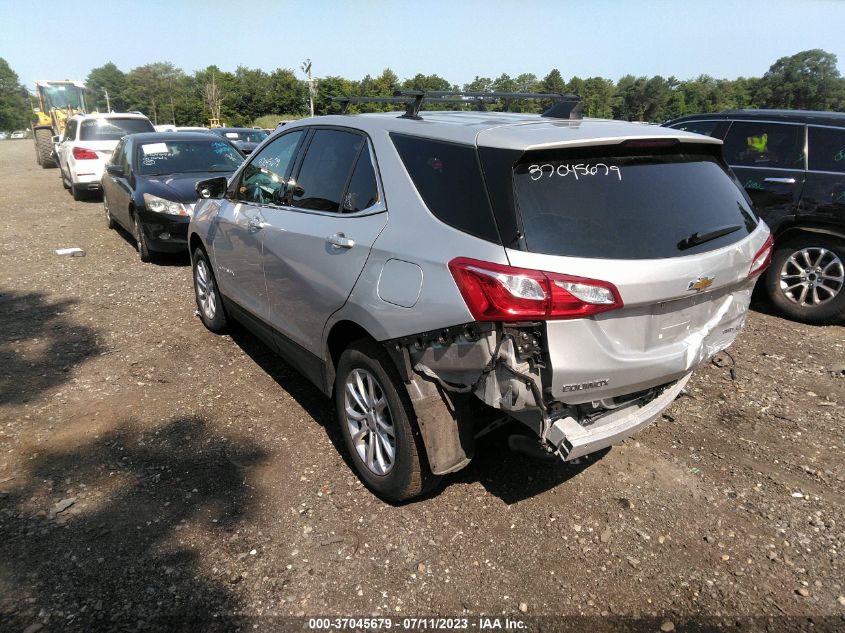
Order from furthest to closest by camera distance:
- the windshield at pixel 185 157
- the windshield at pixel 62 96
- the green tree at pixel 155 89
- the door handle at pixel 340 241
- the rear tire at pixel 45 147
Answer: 1. the green tree at pixel 155 89
2. the windshield at pixel 62 96
3. the rear tire at pixel 45 147
4. the windshield at pixel 185 157
5. the door handle at pixel 340 241

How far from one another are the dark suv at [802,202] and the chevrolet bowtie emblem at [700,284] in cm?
398

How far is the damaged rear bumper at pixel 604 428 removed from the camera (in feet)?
7.64

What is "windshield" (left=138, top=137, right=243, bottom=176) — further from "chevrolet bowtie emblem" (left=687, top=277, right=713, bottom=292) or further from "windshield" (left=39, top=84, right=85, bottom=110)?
"windshield" (left=39, top=84, right=85, bottom=110)

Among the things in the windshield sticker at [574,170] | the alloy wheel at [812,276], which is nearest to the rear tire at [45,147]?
the alloy wheel at [812,276]

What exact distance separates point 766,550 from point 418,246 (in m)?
2.17

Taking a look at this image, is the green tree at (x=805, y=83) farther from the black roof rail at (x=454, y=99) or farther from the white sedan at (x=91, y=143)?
the black roof rail at (x=454, y=99)

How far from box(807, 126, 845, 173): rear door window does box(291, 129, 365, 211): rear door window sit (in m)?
4.90

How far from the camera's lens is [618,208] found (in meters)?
2.35

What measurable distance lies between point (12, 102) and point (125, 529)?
138816mm

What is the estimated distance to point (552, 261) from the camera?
84.4 inches

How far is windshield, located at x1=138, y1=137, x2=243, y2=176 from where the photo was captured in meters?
8.27

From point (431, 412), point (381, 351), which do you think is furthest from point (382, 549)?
point (381, 351)

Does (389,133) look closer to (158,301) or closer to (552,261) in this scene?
(552,261)

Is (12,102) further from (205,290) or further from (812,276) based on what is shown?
(812,276)
